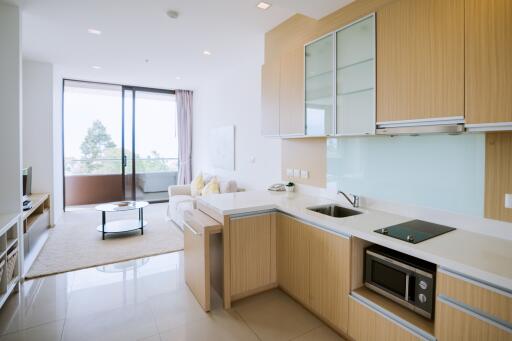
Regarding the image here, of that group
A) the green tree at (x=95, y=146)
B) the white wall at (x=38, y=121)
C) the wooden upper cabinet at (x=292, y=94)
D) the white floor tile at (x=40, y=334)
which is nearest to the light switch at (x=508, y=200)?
the wooden upper cabinet at (x=292, y=94)

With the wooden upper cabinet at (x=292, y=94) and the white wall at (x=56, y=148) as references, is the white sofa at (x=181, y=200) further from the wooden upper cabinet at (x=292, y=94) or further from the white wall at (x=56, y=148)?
the white wall at (x=56, y=148)

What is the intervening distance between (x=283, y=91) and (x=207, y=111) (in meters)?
3.75

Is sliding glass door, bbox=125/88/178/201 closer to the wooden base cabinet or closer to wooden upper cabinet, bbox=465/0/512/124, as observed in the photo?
the wooden base cabinet

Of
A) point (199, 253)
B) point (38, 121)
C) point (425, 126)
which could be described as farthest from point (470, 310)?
point (38, 121)

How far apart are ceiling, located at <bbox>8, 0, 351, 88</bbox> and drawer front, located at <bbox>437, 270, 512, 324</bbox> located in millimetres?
2185

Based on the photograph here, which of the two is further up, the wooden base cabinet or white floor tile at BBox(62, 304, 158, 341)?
the wooden base cabinet

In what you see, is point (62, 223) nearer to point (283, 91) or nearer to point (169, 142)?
point (169, 142)

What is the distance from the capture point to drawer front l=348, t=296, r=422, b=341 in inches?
66.7

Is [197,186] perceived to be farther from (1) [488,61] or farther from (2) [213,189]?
(1) [488,61]

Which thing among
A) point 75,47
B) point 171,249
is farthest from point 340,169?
point 75,47

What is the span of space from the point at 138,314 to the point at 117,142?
5.27 metres

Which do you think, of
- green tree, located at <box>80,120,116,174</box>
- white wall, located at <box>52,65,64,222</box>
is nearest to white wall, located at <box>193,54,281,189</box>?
green tree, located at <box>80,120,116,174</box>

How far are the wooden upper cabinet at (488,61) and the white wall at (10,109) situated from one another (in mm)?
3855

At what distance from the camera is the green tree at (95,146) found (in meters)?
6.59
